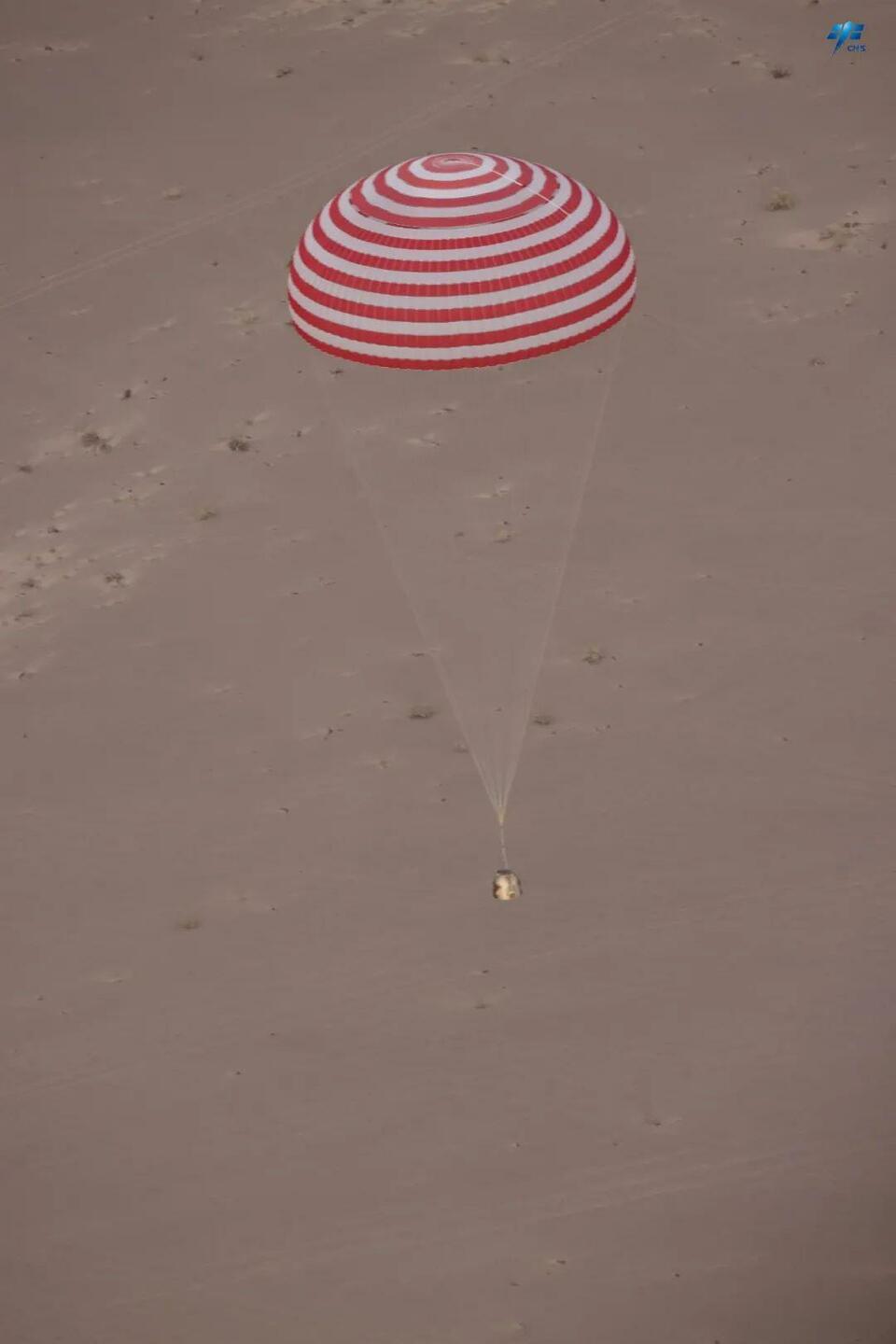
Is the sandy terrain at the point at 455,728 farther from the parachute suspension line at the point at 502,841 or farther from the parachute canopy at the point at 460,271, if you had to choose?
the parachute canopy at the point at 460,271

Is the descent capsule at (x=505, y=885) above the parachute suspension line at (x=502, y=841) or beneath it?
above

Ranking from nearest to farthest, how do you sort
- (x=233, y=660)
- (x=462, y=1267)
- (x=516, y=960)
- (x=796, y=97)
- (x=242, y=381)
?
(x=462, y=1267)
(x=516, y=960)
(x=233, y=660)
(x=242, y=381)
(x=796, y=97)

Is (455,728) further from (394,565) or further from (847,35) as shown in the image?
(847,35)

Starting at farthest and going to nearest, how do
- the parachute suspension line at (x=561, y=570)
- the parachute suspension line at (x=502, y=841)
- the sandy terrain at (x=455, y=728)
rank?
the parachute suspension line at (x=561, y=570) < the parachute suspension line at (x=502, y=841) < the sandy terrain at (x=455, y=728)

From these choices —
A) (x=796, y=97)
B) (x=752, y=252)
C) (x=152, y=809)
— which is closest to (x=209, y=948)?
(x=152, y=809)

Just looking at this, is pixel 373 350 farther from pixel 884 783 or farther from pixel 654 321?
pixel 654 321

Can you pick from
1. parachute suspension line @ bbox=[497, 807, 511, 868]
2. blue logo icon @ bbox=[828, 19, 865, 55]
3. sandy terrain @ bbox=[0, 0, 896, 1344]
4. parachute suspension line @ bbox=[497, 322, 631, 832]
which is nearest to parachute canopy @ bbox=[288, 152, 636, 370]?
parachute suspension line @ bbox=[497, 322, 631, 832]

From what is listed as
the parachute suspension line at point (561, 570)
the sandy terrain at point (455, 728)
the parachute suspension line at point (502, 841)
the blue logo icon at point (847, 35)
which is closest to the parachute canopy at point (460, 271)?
the parachute suspension line at point (561, 570)
